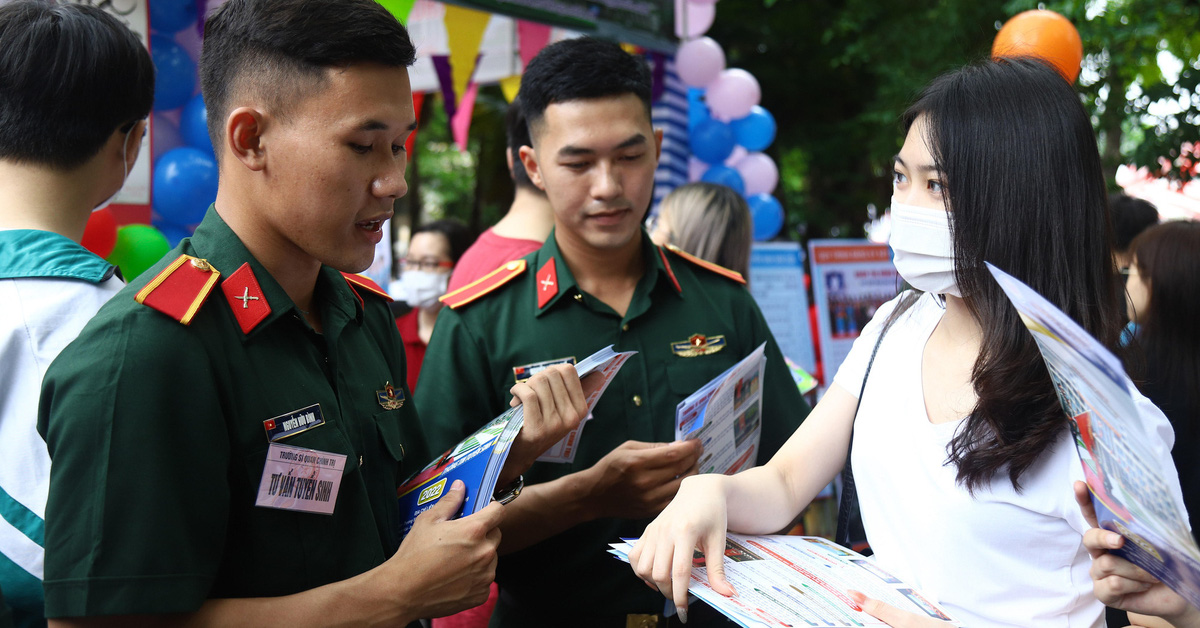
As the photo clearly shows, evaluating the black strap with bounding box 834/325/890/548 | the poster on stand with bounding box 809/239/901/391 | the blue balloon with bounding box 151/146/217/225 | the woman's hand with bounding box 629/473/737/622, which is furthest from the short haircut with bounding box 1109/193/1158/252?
the blue balloon with bounding box 151/146/217/225

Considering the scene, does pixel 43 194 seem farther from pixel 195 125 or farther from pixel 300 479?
pixel 195 125

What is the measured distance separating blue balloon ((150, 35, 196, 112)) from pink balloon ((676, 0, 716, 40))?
11.8 feet

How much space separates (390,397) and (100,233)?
2.03 m

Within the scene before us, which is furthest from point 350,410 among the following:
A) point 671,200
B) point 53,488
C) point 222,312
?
point 671,200

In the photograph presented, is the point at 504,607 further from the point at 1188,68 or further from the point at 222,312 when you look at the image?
the point at 1188,68

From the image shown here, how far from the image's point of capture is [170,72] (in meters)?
3.82

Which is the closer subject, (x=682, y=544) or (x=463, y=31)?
(x=682, y=544)

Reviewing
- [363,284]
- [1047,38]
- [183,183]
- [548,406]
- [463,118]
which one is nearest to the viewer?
[548,406]

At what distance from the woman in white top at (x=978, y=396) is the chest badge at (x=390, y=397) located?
583mm

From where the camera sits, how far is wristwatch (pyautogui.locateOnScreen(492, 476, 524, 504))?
1.66 metres

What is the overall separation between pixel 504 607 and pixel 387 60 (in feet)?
4.59

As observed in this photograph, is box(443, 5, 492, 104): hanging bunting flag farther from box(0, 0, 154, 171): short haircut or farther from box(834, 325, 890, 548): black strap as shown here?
box(834, 325, 890, 548): black strap

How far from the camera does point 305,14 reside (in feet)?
4.76

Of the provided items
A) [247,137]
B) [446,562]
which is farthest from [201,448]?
[247,137]
